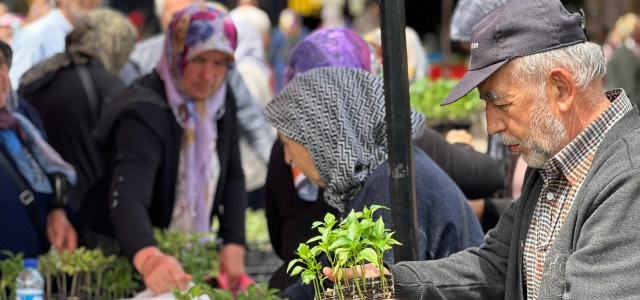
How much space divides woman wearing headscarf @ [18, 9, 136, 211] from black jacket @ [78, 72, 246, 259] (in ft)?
4.09

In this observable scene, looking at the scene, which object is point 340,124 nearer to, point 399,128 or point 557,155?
point 399,128

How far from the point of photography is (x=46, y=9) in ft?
A: 25.5

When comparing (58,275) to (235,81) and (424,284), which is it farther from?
(235,81)

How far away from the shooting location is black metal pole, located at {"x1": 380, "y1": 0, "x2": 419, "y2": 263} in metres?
2.43

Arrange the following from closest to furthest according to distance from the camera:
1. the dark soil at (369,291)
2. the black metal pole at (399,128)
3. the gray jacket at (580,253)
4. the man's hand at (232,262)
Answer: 1. the gray jacket at (580,253)
2. the dark soil at (369,291)
3. the black metal pole at (399,128)
4. the man's hand at (232,262)

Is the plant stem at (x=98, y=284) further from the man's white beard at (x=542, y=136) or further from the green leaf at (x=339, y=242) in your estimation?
the man's white beard at (x=542, y=136)

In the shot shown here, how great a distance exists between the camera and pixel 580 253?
1854 millimetres

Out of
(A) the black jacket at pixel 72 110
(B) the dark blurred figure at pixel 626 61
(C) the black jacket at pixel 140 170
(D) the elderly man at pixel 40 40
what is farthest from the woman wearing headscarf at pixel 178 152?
(B) the dark blurred figure at pixel 626 61

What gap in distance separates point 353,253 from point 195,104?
87.1 inches

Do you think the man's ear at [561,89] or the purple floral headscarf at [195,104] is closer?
the man's ear at [561,89]

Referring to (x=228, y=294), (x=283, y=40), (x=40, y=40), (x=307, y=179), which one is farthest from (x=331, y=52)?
(x=283, y=40)

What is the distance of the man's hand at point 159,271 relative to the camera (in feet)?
11.3

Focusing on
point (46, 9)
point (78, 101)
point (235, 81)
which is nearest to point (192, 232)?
point (78, 101)

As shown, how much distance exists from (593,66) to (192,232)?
7.65 ft
